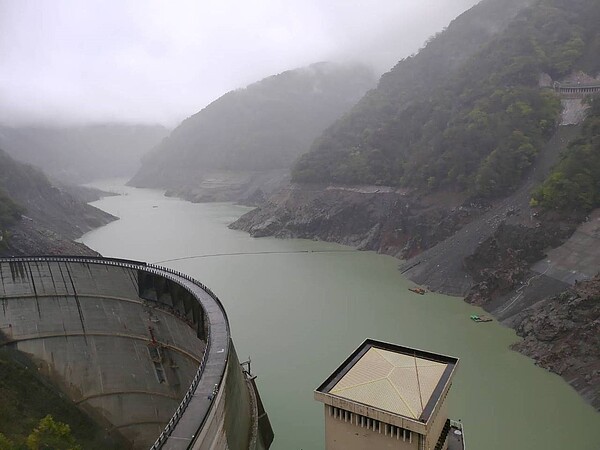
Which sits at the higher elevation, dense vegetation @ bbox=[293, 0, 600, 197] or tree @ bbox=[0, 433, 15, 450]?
dense vegetation @ bbox=[293, 0, 600, 197]

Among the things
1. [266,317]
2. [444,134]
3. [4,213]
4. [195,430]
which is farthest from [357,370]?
[444,134]

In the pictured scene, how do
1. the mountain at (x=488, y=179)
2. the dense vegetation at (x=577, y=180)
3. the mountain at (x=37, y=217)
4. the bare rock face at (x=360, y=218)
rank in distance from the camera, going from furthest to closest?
the bare rock face at (x=360, y=218) < the mountain at (x=37, y=217) < the dense vegetation at (x=577, y=180) < the mountain at (x=488, y=179)

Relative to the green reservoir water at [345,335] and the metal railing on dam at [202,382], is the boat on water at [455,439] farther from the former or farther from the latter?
the metal railing on dam at [202,382]

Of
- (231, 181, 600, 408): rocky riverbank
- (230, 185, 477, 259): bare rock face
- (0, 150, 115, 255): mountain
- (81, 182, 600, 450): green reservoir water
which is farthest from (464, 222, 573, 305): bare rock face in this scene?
(0, 150, 115, 255): mountain

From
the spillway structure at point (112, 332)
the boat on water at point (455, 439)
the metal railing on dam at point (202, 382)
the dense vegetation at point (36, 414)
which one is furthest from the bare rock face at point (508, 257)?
the dense vegetation at point (36, 414)

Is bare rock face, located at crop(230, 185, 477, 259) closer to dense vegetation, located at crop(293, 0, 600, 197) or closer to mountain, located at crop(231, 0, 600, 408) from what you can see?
mountain, located at crop(231, 0, 600, 408)
